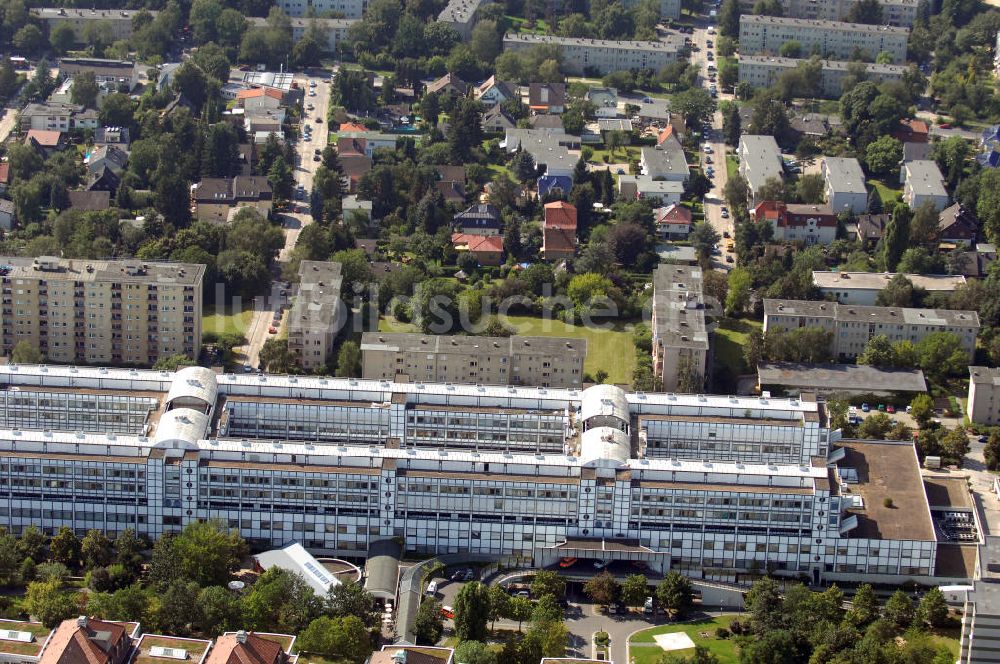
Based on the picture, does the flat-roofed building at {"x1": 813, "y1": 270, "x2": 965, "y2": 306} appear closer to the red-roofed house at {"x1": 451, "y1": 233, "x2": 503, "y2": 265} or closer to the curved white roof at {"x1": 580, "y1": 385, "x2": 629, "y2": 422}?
the red-roofed house at {"x1": 451, "y1": 233, "x2": 503, "y2": 265}

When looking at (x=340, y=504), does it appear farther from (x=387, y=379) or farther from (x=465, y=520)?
(x=387, y=379)

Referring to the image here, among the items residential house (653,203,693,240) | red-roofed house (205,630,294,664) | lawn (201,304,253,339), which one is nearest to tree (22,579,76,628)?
red-roofed house (205,630,294,664)

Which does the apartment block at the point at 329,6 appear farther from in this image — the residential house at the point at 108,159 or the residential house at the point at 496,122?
the residential house at the point at 108,159

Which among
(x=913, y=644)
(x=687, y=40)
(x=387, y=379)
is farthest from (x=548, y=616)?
(x=687, y=40)

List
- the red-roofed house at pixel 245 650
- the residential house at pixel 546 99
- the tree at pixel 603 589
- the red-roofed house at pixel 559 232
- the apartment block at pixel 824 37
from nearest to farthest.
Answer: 1. the red-roofed house at pixel 245 650
2. the tree at pixel 603 589
3. the red-roofed house at pixel 559 232
4. the residential house at pixel 546 99
5. the apartment block at pixel 824 37

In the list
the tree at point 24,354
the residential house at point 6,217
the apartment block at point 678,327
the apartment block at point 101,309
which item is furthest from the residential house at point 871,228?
the residential house at point 6,217
